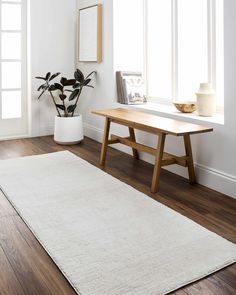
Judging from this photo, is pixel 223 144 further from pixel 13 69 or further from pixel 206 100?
pixel 13 69

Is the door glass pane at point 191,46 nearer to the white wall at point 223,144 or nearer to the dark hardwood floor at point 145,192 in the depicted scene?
the white wall at point 223,144

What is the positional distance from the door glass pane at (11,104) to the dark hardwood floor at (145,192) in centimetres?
93

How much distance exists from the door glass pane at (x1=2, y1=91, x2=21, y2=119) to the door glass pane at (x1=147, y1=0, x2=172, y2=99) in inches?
75.7

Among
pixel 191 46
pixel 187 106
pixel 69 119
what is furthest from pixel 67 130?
pixel 191 46

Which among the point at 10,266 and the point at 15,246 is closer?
the point at 10,266

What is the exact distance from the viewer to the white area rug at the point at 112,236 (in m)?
1.77

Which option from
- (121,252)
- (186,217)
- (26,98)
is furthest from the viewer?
(26,98)

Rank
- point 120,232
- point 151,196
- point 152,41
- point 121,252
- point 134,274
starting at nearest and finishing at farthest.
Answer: point 134,274
point 121,252
point 120,232
point 151,196
point 152,41

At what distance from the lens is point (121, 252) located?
201 cm

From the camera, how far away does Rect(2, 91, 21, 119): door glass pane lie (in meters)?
4.98

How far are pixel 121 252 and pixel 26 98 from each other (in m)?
3.58

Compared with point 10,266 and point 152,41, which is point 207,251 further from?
point 152,41

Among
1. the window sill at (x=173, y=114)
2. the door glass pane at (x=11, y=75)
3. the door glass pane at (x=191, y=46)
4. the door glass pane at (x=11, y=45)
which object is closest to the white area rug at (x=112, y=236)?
the window sill at (x=173, y=114)

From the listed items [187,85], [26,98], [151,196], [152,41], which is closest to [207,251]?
[151,196]
